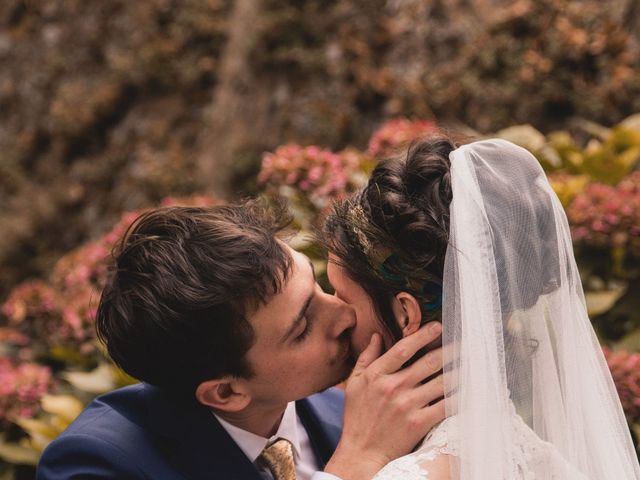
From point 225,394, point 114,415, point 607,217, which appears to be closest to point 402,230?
point 225,394

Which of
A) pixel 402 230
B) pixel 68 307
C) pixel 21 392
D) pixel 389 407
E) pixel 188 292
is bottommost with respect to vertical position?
pixel 21 392

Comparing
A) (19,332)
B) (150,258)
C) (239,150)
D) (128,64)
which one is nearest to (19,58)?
(128,64)

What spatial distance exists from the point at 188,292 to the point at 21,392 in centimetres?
201

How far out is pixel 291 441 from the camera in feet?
7.92

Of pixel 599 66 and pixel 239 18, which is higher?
pixel 239 18

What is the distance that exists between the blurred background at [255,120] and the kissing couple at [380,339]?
69cm

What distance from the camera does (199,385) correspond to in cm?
215

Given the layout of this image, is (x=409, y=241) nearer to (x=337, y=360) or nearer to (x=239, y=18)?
(x=337, y=360)

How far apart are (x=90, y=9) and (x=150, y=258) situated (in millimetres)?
5905

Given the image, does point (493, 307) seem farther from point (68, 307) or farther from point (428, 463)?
point (68, 307)

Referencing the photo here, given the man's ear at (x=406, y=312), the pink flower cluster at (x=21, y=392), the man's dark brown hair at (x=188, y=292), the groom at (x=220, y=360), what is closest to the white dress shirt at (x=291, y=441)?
the groom at (x=220, y=360)

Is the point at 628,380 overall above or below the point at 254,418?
below

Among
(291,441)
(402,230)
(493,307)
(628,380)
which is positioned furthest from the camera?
(628,380)

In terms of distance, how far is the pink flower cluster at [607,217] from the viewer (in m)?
3.18
